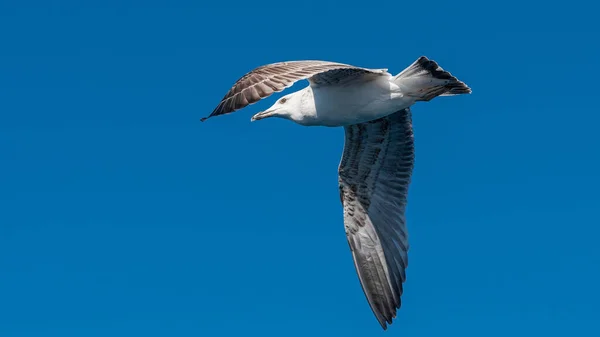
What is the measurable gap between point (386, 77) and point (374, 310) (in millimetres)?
5291

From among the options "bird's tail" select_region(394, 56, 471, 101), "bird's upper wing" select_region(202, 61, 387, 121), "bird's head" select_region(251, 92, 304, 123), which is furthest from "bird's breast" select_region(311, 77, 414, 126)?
"bird's upper wing" select_region(202, 61, 387, 121)

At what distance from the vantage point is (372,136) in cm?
1819

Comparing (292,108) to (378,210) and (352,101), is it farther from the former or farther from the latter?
(378,210)

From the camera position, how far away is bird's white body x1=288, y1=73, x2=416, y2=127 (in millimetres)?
15590

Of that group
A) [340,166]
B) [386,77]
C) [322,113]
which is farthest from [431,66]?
[340,166]

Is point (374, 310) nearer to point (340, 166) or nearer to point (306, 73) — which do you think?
point (340, 166)

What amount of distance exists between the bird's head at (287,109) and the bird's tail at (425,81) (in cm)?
179

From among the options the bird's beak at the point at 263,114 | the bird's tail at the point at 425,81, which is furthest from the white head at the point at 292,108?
the bird's tail at the point at 425,81

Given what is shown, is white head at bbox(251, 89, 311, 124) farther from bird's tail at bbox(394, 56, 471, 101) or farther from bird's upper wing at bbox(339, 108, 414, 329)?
bird's upper wing at bbox(339, 108, 414, 329)

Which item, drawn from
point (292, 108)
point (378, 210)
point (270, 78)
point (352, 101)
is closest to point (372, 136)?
point (378, 210)

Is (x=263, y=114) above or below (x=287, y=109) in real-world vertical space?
above

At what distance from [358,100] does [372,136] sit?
260 centimetres

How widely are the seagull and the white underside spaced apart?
2 centimetres

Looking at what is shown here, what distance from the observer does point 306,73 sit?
13.7 meters
